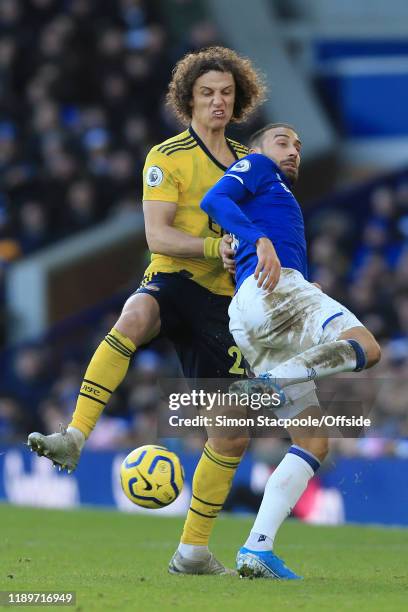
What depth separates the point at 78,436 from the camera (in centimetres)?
680

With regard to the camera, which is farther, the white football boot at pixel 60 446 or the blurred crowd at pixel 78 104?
the blurred crowd at pixel 78 104

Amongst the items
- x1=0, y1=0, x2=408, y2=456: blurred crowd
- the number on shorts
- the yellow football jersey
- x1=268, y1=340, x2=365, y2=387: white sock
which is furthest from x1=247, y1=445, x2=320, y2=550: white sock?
x1=0, y1=0, x2=408, y2=456: blurred crowd

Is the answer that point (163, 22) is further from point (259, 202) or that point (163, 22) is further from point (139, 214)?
point (259, 202)

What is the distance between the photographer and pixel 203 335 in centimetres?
712

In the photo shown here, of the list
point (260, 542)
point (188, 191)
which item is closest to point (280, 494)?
point (260, 542)

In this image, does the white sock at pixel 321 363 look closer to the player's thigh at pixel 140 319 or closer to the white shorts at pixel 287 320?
the white shorts at pixel 287 320

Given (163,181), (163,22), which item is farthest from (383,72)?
(163,181)

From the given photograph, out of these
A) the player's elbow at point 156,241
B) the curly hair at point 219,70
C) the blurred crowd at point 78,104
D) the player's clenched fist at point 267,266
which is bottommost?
the player's clenched fist at point 267,266

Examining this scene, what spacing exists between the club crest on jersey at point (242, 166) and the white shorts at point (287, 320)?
0.50 metres

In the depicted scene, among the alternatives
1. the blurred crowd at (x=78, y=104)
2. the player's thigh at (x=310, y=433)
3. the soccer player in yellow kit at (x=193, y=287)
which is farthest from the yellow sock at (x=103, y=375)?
the blurred crowd at (x=78, y=104)

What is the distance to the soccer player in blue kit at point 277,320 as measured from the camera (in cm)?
634

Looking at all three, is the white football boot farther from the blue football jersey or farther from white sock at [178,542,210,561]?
the blue football jersey

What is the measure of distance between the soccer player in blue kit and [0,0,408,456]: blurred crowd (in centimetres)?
686

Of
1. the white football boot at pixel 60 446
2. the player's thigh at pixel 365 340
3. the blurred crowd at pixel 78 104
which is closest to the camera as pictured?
the player's thigh at pixel 365 340
